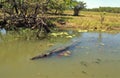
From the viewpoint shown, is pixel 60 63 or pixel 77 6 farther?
pixel 77 6

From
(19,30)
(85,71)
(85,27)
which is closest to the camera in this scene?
(85,71)

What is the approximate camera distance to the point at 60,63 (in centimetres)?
1490

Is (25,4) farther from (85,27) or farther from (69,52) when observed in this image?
(69,52)

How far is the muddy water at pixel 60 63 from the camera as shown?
13.0 metres

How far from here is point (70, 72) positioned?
13.3 m

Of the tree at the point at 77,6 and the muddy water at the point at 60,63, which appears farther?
the tree at the point at 77,6

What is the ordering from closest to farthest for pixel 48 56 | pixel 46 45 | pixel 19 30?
pixel 48 56, pixel 46 45, pixel 19 30

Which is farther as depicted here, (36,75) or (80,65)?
(80,65)

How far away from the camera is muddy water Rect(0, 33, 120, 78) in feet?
42.5

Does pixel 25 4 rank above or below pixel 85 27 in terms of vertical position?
above

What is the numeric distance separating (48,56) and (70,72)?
132 inches

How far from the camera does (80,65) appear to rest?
14.7m

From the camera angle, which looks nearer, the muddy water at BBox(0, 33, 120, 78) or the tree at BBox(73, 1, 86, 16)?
the muddy water at BBox(0, 33, 120, 78)

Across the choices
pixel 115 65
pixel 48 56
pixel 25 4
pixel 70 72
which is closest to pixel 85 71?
pixel 70 72
